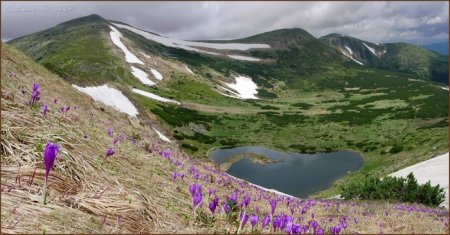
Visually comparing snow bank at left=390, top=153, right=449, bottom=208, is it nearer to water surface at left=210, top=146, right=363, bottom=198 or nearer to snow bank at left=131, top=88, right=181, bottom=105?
water surface at left=210, top=146, right=363, bottom=198

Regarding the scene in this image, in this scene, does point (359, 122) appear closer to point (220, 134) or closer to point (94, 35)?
point (220, 134)

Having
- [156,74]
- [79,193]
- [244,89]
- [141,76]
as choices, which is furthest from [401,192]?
[244,89]

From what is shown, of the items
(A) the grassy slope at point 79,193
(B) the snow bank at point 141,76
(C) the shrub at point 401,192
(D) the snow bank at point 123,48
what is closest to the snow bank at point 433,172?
(C) the shrub at point 401,192

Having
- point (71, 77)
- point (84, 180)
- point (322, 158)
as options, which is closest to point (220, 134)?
point (322, 158)

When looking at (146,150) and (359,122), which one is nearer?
(146,150)

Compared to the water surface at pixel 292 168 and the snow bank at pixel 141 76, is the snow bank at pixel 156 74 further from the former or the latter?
the water surface at pixel 292 168

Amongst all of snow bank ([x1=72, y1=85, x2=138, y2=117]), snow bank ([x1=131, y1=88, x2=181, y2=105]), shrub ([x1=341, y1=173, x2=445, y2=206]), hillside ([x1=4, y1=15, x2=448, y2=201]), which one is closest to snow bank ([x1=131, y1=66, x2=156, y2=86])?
hillside ([x1=4, y1=15, x2=448, y2=201])
